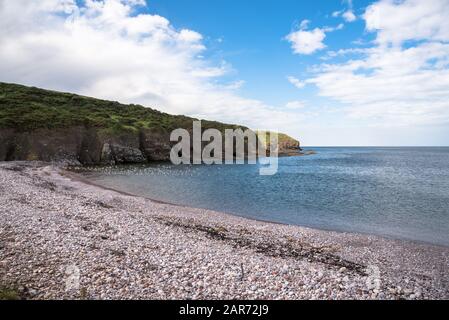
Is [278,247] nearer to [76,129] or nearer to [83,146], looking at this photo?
[83,146]

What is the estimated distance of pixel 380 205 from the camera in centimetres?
3612

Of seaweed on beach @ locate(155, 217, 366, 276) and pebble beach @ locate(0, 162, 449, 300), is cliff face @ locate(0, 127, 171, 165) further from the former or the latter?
seaweed on beach @ locate(155, 217, 366, 276)

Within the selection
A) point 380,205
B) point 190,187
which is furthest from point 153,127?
point 380,205

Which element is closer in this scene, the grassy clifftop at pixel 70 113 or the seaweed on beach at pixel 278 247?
the seaweed on beach at pixel 278 247

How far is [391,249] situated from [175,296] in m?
16.4

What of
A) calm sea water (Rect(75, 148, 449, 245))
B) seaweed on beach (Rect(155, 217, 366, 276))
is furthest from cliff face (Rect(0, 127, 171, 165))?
seaweed on beach (Rect(155, 217, 366, 276))

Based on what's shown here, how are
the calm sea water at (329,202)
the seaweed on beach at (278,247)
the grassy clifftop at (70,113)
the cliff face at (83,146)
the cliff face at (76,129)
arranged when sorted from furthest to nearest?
the grassy clifftop at (70,113) → the cliff face at (76,129) → the cliff face at (83,146) → the calm sea water at (329,202) → the seaweed on beach at (278,247)

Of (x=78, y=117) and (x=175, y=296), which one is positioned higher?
(x=78, y=117)

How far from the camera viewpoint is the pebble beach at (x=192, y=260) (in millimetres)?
11516

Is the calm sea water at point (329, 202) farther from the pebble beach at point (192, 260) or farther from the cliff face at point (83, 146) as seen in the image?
the cliff face at point (83, 146)

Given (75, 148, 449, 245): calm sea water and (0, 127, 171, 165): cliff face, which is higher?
(0, 127, 171, 165): cliff face

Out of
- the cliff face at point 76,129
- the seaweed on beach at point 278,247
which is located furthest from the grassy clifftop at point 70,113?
the seaweed on beach at point 278,247

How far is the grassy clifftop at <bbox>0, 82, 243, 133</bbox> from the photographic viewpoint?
77963 millimetres
